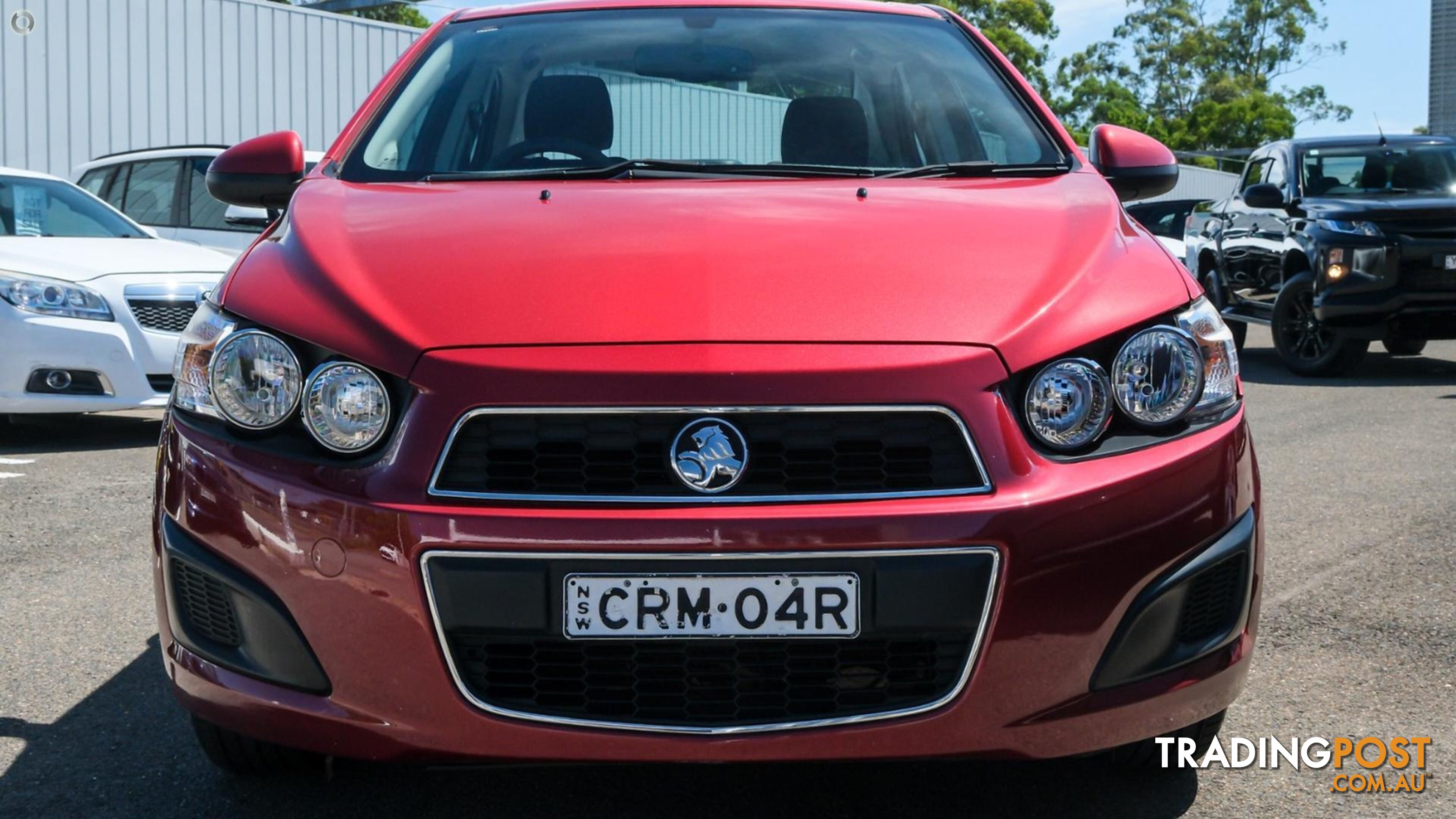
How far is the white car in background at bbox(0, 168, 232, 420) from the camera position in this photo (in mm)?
7332

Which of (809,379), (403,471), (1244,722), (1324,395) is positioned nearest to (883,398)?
(809,379)

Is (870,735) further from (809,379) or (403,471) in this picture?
(403,471)

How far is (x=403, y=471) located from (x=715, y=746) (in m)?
0.58

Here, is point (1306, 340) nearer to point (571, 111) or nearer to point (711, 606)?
point (571, 111)

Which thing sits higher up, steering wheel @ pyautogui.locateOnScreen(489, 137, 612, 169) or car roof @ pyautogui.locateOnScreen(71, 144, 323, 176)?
steering wheel @ pyautogui.locateOnScreen(489, 137, 612, 169)

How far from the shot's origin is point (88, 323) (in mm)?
7449

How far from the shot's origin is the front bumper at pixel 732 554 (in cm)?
222

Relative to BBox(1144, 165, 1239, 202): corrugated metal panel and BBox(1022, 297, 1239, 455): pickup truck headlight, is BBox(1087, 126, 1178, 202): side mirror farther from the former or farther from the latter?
BBox(1144, 165, 1239, 202): corrugated metal panel

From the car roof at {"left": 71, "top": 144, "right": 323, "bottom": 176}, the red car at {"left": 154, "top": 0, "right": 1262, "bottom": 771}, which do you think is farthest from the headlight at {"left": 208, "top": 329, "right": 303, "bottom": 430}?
the car roof at {"left": 71, "top": 144, "right": 323, "bottom": 176}

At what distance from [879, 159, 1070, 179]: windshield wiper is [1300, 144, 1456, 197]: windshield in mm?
8844

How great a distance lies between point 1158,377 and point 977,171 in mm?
949

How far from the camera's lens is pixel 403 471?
2289 mm

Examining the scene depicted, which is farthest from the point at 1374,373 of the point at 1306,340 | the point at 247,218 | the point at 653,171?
the point at 653,171

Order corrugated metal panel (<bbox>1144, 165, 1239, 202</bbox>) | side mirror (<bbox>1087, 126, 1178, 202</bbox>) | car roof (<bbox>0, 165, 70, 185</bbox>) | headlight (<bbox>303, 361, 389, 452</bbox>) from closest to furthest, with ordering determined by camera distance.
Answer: headlight (<bbox>303, 361, 389, 452</bbox>) < side mirror (<bbox>1087, 126, 1178, 202</bbox>) < car roof (<bbox>0, 165, 70, 185</bbox>) < corrugated metal panel (<bbox>1144, 165, 1239, 202</bbox>)
